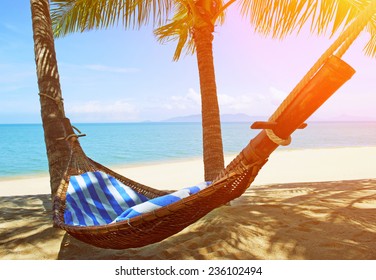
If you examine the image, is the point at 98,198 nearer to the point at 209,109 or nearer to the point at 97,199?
the point at 97,199

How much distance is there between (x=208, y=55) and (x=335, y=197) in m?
1.98

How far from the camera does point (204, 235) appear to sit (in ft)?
7.77

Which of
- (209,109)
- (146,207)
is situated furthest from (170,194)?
(209,109)

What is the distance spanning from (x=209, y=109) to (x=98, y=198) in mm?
1339

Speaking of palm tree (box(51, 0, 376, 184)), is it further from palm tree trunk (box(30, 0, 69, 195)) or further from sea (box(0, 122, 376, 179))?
sea (box(0, 122, 376, 179))

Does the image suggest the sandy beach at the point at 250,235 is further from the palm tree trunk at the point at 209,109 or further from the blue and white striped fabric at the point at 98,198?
the palm tree trunk at the point at 209,109

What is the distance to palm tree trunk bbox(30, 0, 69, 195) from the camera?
9.00 ft

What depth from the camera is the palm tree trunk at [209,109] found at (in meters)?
3.14

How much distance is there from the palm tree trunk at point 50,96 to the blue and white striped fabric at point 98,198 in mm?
369

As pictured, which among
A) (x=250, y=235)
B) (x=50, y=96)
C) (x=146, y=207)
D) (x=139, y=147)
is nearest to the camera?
(x=146, y=207)

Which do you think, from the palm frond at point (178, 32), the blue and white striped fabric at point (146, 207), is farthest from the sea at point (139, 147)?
the blue and white striped fabric at point (146, 207)

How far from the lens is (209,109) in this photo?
124 inches

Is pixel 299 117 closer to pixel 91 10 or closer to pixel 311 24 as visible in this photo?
pixel 311 24
